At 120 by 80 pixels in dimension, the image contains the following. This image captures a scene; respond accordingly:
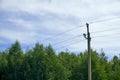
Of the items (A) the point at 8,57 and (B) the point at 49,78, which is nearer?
(B) the point at 49,78

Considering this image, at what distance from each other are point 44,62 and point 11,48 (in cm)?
1114

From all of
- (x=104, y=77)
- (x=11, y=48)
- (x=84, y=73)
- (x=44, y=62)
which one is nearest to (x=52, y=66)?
(x=44, y=62)

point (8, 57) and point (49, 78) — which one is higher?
point (8, 57)

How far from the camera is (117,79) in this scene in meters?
42.7

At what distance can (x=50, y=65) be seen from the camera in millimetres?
44094

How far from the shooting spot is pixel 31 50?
164 feet

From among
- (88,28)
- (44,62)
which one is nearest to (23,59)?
(44,62)

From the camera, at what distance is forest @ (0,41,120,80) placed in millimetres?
41781

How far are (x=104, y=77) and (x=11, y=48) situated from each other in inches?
777

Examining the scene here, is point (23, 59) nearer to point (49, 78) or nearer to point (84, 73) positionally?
point (49, 78)

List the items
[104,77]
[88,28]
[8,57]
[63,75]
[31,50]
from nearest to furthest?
[88,28] < [104,77] < [63,75] < [31,50] < [8,57]

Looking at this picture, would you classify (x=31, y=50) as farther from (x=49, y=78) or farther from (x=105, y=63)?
(x=105, y=63)

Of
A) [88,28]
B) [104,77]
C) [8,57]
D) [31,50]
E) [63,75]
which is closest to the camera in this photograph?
[88,28]

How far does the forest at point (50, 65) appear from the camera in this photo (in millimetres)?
41781
